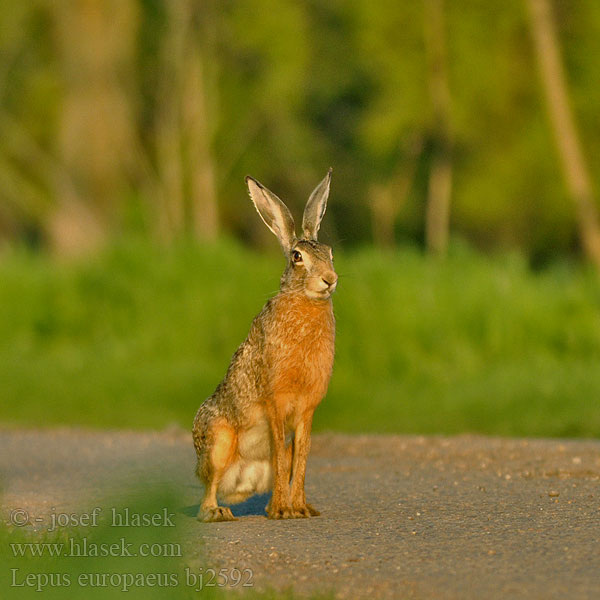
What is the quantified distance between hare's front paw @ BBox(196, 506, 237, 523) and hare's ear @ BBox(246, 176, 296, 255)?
65.1 inches

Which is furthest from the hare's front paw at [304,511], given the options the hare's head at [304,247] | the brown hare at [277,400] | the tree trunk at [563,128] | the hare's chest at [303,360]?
the tree trunk at [563,128]

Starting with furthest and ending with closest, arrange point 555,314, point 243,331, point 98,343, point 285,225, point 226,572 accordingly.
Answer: point 98,343 < point 243,331 < point 555,314 < point 285,225 < point 226,572

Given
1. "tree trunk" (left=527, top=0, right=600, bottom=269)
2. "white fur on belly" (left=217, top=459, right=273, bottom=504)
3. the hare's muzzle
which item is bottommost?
"white fur on belly" (left=217, top=459, right=273, bottom=504)

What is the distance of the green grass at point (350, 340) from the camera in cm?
1598

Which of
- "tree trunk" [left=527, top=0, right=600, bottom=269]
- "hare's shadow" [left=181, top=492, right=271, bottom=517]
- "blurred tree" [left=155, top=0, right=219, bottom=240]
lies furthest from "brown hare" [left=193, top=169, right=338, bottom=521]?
"blurred tree" [left=155, top=0, right=219, bottom=240]

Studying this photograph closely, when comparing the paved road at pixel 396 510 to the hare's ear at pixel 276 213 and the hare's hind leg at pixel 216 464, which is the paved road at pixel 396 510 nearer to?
the hare's hind leg at pixel 216 464

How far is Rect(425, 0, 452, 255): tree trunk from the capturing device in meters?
33.1

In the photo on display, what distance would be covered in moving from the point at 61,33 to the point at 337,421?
16416 mm

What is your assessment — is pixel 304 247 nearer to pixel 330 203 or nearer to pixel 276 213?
pixel 276 213

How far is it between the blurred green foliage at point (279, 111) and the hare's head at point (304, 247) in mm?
18737

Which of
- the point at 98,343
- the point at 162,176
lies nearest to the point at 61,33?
the point at 162,176

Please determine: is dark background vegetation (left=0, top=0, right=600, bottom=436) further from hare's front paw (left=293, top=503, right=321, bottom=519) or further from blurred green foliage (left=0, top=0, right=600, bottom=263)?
hare's front paw (left=293, top=503, right=321, bottom=519)

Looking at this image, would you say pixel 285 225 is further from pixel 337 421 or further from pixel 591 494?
pixel 337 421

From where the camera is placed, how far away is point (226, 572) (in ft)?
23.4
